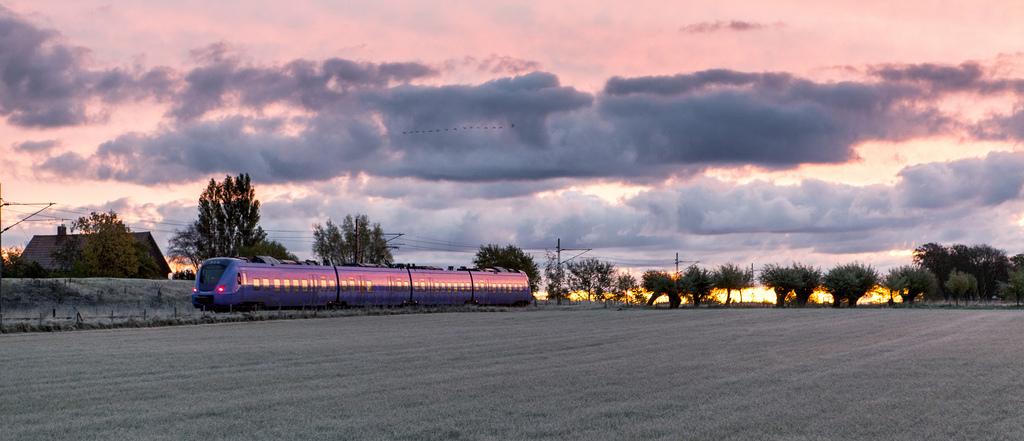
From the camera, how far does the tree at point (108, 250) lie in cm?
10156

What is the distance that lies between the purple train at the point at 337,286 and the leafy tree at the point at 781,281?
22674mm

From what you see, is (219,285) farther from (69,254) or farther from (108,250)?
(69,254)

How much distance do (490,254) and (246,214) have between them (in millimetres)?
39591

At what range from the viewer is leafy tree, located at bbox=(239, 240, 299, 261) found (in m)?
112

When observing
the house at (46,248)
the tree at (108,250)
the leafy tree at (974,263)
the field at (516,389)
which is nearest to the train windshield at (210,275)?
the field at (516,389)

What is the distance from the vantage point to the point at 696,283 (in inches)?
3661

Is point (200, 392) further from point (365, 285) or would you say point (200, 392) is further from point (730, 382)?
point (365, 285)

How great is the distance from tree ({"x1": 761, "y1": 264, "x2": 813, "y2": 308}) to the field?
55.7m

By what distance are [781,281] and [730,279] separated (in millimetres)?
6480

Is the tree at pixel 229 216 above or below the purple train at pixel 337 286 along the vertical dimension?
above

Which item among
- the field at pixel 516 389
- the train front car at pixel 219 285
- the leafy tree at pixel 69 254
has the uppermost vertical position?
the leafy tree at pixel 69 254

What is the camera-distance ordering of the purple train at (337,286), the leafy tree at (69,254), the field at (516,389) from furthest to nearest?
the leafy tree at (69,254) < the purple train at (337,286) < the field at (516,389)

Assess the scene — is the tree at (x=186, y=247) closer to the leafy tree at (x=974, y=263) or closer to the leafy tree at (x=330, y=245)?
the leafy tree at (x=330, y=245)

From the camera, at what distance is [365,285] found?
7688 centimetres
